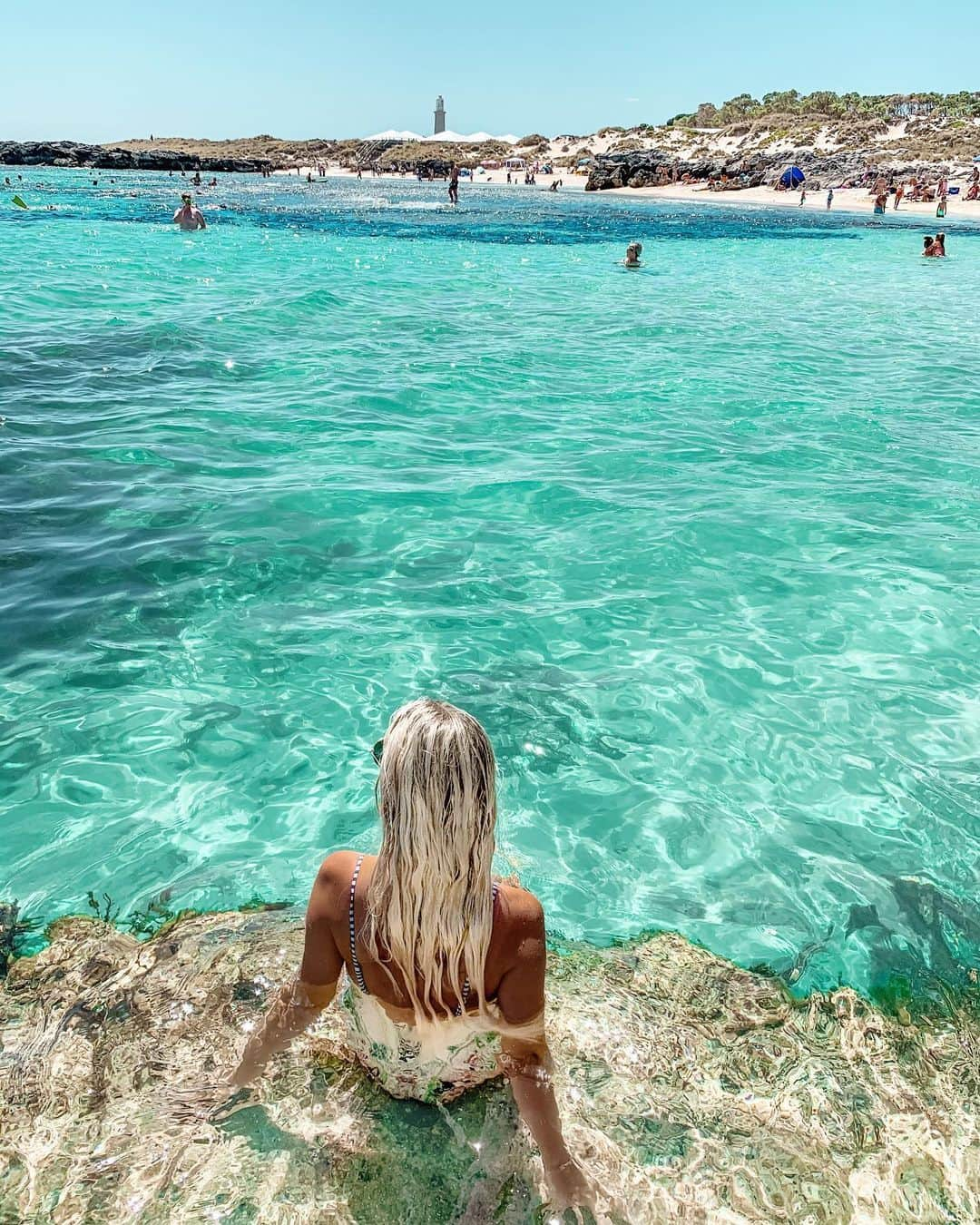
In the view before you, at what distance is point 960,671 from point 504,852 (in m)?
3.98

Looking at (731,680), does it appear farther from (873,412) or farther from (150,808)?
(873,412)

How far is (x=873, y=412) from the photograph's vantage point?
12.6 meters

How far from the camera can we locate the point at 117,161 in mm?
101562

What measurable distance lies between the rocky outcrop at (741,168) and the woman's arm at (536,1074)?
246 ft

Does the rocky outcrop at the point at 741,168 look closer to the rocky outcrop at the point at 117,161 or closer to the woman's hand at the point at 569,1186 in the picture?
the rocky outcrop at the point at 117,161

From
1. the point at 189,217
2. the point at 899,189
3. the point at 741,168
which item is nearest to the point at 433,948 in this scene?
the point at 189,217

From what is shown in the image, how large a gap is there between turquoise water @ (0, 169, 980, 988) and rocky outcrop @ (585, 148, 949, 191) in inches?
2432

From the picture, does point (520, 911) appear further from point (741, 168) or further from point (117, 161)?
point (117, 161)

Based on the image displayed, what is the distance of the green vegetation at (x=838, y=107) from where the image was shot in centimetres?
8094

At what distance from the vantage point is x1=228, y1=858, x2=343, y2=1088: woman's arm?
256cm

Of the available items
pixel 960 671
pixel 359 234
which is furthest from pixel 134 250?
pixel 960 671

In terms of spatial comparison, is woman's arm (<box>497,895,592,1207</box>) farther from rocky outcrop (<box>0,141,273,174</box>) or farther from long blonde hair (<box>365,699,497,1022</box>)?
rocky outcrop (<box>0,141,273,174</box>)

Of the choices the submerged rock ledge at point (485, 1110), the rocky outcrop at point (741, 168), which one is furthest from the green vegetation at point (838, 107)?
the submerged rock ledge at point (485, 1110)

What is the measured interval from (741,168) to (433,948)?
89364 millimetres
